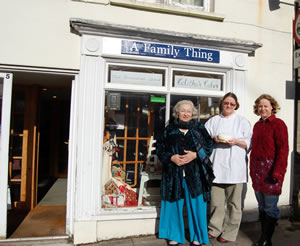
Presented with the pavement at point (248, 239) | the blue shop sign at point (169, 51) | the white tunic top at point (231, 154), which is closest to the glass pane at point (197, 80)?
the blue shop sign at point (169, 51)

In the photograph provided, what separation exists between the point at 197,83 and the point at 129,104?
1164mm

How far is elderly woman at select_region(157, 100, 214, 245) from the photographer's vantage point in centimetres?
315

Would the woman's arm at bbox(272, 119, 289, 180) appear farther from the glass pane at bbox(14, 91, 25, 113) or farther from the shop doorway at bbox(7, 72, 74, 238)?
the glass pane at bbox(14, 91, 25, 113)

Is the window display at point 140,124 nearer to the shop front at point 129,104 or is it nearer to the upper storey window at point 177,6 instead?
the shop front at point 129,104

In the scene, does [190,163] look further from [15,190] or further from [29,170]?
[15,190]

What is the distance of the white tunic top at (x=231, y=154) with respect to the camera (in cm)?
325

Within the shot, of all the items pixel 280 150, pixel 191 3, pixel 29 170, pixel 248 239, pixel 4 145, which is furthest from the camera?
pixel 29 170

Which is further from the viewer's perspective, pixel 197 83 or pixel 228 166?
pixel 197 83

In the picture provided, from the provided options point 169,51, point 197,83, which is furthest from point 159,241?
point 169,51

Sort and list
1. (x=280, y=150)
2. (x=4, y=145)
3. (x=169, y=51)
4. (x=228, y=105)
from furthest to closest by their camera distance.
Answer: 1. (x=169, y=51)
2. (x=4, y=145)
3. (x=228, y=105)
4. (x=280, y=150)

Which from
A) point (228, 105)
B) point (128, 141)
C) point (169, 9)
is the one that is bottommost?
point (128, 141)

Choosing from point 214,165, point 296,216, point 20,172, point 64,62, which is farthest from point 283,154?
point 20,172

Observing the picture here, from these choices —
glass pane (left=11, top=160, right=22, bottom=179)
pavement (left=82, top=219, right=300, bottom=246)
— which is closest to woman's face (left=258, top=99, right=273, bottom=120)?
pavement (left=82, top=219, right=300, bottom=246)

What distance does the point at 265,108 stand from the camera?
3.22m
